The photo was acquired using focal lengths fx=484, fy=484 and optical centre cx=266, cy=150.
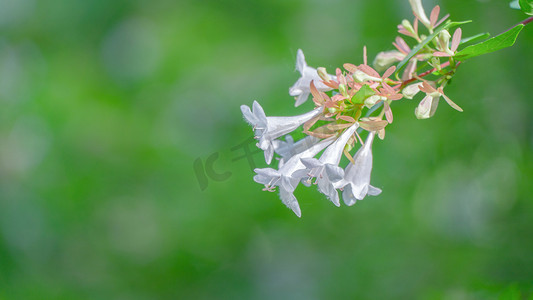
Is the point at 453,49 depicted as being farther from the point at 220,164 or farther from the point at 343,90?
the point at 220,164

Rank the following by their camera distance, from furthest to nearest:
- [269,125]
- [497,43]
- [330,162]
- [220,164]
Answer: [220,164] < [269,125] < [330,162] < [497,43]

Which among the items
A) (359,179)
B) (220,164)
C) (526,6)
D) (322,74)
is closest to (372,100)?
(322,74)

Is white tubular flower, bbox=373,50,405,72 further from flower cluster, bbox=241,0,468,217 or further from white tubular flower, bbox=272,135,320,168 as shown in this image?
white tubular flower, bbox=272,135,320,168

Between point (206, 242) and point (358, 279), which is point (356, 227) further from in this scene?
point (206, 242)

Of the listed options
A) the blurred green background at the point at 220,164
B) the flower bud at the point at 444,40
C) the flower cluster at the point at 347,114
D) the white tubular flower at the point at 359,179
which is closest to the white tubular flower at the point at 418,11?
the flower cluster at the point at 347,114

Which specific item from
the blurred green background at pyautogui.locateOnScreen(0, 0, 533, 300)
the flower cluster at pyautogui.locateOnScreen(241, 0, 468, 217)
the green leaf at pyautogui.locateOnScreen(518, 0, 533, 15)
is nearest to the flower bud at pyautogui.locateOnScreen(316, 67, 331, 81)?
the flower cluster at pyautogui.locateOnScreen(241, 0, 468, 217)

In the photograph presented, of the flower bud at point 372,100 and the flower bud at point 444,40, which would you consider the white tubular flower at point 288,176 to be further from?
the flower bud at point 444,40
